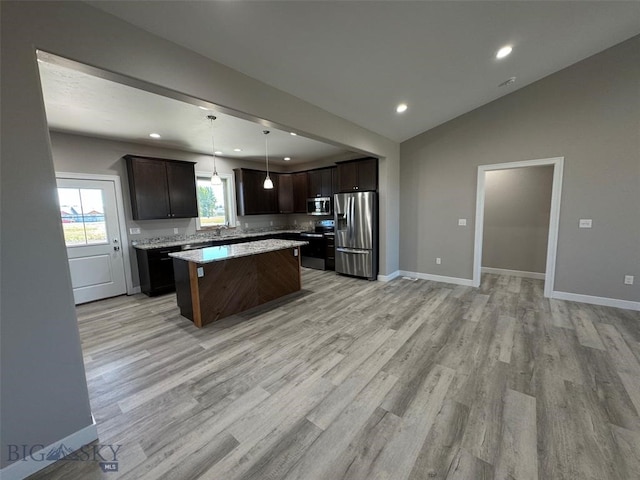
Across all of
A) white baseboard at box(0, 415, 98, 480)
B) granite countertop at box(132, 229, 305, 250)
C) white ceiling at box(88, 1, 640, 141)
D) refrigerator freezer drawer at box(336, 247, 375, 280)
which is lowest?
white baseboard at box(0, 415, 98, 480)

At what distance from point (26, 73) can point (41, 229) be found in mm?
836

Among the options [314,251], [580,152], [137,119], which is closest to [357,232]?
[314,251]

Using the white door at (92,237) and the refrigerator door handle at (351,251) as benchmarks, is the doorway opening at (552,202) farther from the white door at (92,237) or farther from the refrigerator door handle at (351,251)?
the white door at (92,237)

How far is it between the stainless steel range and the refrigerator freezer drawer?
22.8 inches

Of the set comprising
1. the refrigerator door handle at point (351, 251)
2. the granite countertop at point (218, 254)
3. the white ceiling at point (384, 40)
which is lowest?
the refrigerator door handle at point (351, 251)

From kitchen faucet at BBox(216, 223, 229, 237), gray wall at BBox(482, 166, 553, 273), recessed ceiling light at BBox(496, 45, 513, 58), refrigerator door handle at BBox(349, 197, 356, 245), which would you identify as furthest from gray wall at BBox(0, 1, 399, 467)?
gray wall at BBox(482, 166, 553, 273)

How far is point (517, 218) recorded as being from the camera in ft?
16.6

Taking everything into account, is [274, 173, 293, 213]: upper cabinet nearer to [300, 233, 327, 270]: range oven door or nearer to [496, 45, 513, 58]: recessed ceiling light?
[300, 233, 327, 270]: range oven door

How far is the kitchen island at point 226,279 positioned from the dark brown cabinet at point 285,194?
2.83 m

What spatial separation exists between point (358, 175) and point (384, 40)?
2782 millimetres

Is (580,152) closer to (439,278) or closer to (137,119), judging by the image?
(439,278)

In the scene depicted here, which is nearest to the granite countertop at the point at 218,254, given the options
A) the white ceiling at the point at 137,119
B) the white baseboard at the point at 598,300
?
the white ceiling at the point at 137,119

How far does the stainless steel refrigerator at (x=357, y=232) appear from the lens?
4.89 m

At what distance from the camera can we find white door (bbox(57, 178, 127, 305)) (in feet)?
13.0
